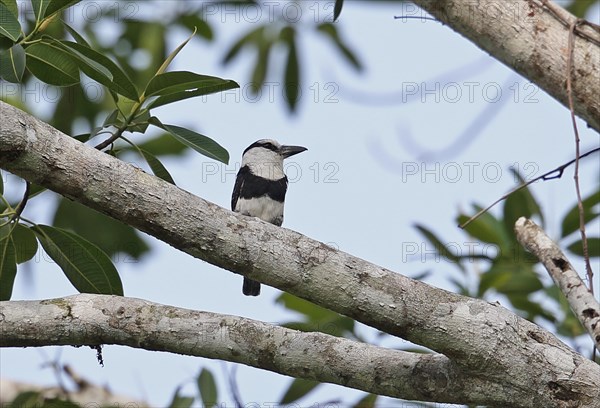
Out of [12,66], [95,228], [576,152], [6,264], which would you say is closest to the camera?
[12,66]

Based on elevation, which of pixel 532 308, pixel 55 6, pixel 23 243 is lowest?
pixel 23 243

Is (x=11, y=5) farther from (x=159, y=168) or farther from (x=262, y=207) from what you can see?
(x=262, y=207)

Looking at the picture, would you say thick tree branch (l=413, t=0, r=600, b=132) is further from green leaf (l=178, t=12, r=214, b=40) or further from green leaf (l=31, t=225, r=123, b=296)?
green leaf (l=178, t=12, r=214, b=40)

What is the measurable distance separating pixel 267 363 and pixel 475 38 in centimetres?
160

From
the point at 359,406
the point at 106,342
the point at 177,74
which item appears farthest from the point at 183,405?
the point at 177,74

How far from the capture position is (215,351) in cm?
251

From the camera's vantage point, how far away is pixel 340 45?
208 inches

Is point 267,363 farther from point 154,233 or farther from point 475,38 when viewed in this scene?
point 475,38

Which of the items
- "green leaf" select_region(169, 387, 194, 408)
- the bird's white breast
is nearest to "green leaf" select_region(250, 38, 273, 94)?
the bird's white breast

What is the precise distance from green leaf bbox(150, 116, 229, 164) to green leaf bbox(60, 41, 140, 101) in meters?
0.20

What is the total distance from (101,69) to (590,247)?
255cm

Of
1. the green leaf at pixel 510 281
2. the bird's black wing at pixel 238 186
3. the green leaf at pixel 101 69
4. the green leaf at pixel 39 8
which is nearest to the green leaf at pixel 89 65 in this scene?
the green leaf at pixel 101 69

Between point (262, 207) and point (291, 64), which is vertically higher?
point (291, 64)

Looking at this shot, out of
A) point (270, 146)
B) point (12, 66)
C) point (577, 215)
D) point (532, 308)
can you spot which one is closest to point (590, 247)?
point (577, 215)
